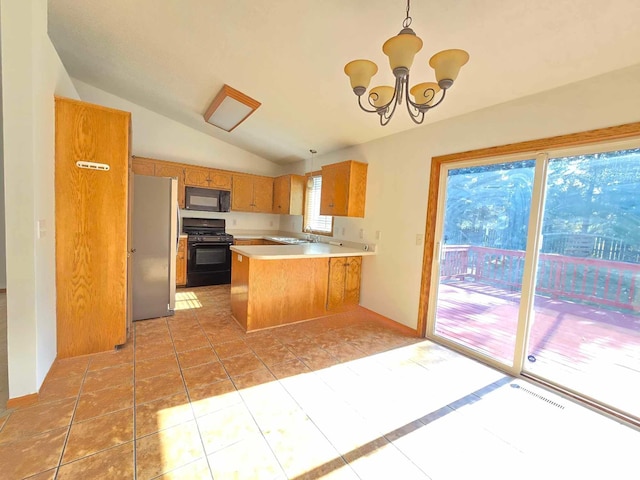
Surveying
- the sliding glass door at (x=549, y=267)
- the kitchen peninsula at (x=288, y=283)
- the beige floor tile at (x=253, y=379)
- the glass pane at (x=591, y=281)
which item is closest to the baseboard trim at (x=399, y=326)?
the sliding glass door at (x=549, y=267)

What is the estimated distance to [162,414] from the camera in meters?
1.75

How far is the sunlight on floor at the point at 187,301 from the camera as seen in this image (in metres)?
3.72

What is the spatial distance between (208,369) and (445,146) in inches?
123

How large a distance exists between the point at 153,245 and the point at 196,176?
207 centimetres

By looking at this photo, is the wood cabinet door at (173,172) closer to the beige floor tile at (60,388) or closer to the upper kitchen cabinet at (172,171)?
the upper kitchen cabinet at (172,171)

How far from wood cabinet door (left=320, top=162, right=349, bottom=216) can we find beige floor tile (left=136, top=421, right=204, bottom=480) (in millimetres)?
2896

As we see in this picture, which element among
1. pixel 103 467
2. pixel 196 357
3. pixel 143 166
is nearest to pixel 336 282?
pixel 196 357

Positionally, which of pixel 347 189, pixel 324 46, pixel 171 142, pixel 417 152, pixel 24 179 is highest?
pixel 324 46

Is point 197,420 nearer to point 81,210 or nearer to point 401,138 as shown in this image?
point 81,210

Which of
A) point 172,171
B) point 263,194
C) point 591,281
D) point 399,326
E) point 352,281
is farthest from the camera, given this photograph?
point 263,194

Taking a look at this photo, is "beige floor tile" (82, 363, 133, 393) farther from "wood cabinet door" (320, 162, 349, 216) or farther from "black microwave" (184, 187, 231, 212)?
"black microwave" (184, 187, 231, 212)

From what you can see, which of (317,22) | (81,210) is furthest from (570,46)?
(81,210)

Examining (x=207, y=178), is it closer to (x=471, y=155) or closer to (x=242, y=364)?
(x=242, y=364)

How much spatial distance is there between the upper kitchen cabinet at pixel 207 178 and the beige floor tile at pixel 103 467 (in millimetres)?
4121
